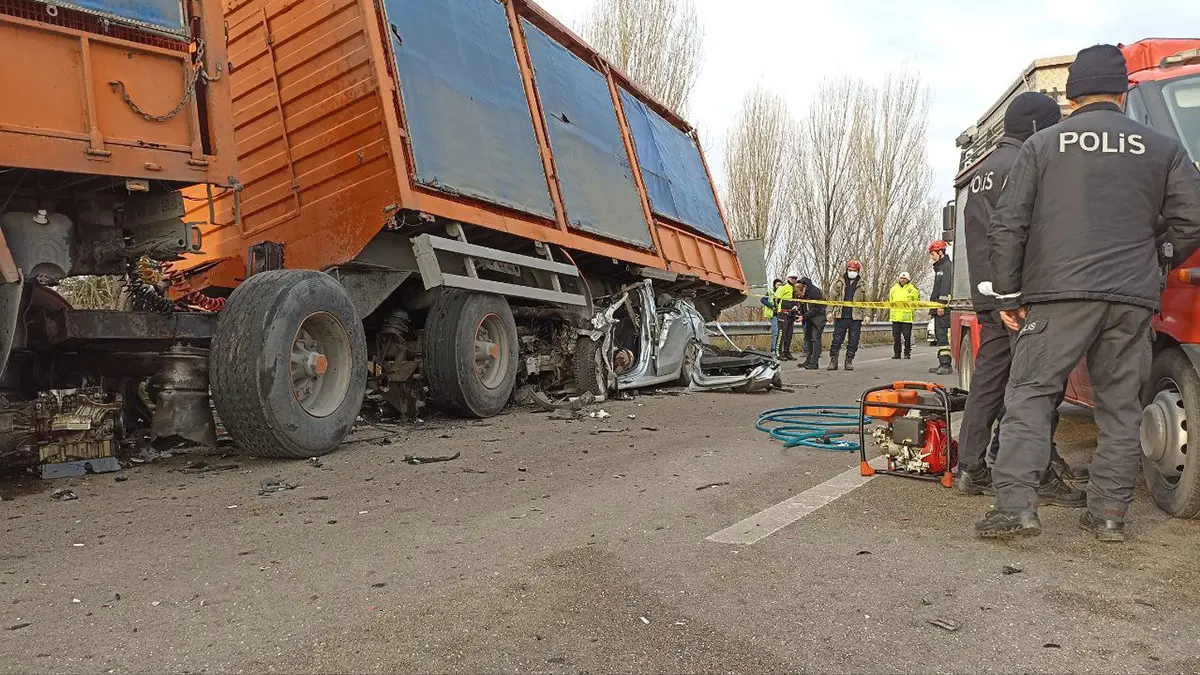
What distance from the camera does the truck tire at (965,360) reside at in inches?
268

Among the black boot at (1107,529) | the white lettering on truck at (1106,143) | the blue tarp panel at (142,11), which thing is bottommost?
the black boot at (1107,529)

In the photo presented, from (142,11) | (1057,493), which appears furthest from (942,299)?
(142,11)

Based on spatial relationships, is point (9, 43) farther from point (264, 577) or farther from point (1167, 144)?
point (1167, 144)

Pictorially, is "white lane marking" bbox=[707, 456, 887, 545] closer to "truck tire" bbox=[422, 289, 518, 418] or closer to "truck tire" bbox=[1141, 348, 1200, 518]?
"truck tire" bbox=[1141, 348, 1200, 518]

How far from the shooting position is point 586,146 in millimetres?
7852

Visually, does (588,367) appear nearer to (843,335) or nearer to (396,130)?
(396,130)

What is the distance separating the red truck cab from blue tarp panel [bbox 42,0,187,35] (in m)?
4.43

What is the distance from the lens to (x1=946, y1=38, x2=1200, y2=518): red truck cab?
2996mm

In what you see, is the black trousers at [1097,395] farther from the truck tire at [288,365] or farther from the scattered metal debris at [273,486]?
the truck tire at [288,365]

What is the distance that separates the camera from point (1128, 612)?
2162 millimetres

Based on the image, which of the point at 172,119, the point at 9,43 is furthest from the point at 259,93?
the point at 9,43

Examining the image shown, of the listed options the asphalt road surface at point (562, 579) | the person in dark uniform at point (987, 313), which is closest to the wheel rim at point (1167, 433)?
the asphalt road surface at point (562, 579)

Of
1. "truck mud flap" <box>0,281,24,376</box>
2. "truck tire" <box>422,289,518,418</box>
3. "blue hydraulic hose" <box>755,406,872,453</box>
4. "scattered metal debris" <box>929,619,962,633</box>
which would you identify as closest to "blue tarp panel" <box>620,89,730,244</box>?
"truck tire" <box>422,289,518,418</box>

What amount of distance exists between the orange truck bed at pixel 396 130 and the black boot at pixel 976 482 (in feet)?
11.7
